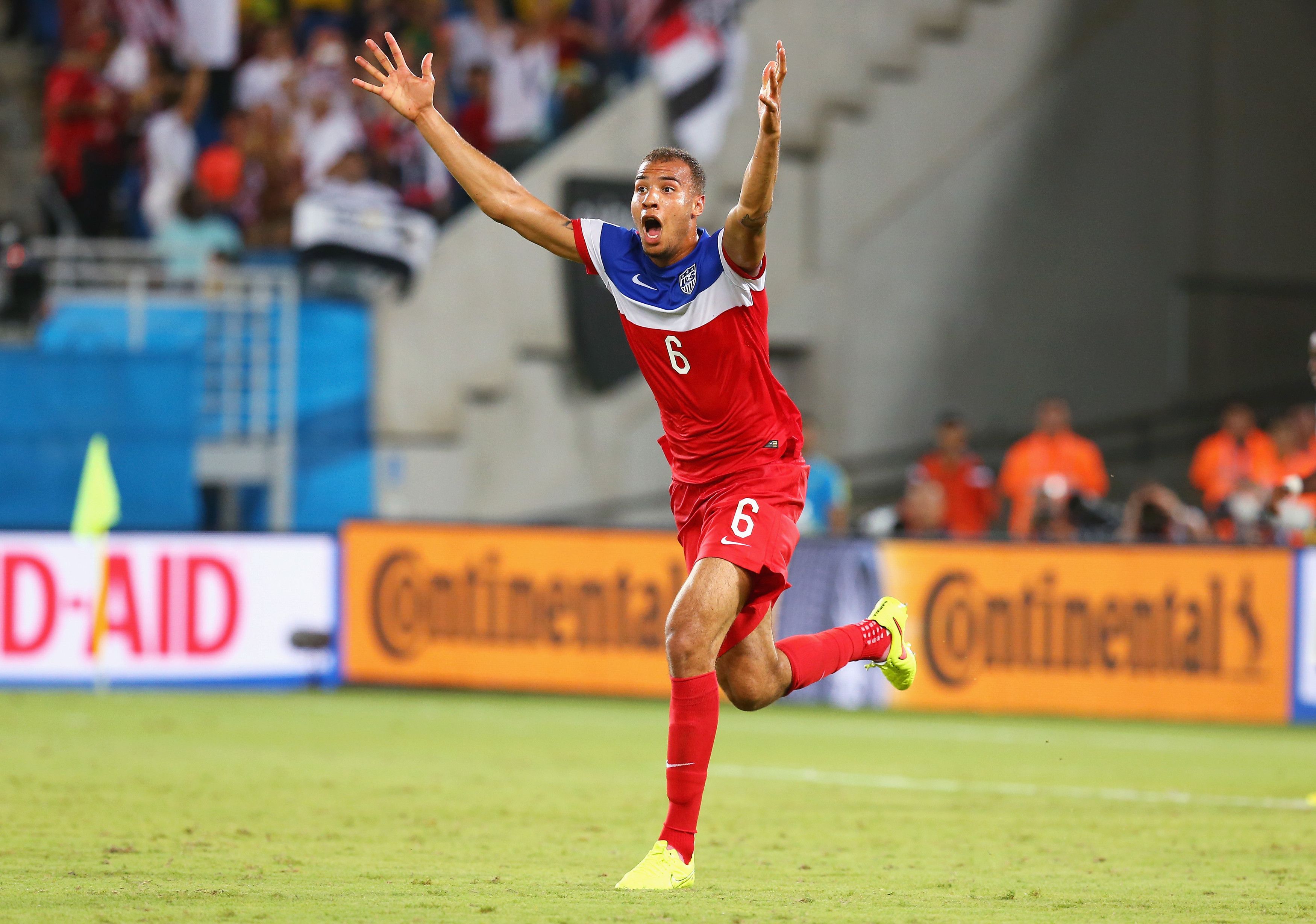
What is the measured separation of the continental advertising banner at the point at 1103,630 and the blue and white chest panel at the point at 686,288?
8724mm

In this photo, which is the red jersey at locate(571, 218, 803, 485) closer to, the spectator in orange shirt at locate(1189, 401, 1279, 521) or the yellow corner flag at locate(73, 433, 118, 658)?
the yellow corner flag at locate(73, 433, 118, 658)

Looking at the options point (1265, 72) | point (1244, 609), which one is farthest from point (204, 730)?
point (1265, 72)

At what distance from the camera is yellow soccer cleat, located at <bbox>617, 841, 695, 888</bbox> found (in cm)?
624

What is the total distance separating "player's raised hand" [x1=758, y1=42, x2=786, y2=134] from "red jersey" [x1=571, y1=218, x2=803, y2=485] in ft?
1.68

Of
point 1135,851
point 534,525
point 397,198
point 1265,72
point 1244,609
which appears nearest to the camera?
point 1135,851

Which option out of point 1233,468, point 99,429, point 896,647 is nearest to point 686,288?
point 896,647

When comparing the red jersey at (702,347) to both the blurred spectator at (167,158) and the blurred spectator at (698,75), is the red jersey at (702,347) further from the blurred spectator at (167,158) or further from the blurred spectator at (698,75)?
the blurred spectator at (698,75)

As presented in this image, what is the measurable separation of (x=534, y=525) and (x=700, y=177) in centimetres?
953

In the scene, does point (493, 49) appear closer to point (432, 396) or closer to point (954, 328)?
point (432, 396)

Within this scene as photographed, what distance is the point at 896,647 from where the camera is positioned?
766 cm

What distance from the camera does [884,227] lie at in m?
22.0

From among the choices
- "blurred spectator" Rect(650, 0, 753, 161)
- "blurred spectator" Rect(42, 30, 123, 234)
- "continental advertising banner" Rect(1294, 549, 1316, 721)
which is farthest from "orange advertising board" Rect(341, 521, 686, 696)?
"blurred spectator" Rect(650, 0, 753, 161)

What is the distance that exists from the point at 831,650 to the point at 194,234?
1303cm

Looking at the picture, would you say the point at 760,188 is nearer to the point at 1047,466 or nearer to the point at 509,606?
the point at 509,606
